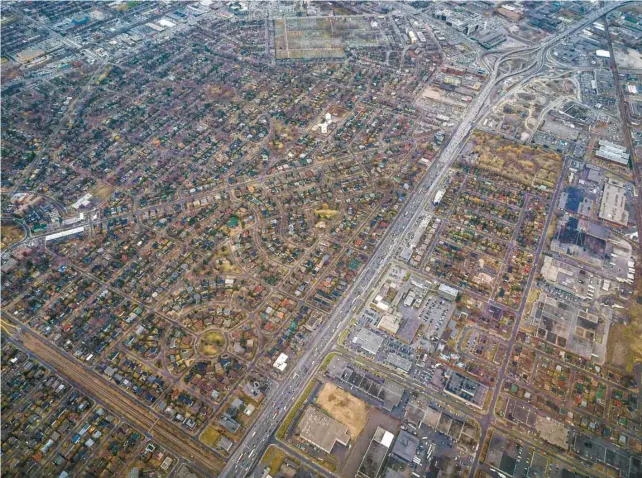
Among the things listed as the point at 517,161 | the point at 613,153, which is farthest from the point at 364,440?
the point at 613,153

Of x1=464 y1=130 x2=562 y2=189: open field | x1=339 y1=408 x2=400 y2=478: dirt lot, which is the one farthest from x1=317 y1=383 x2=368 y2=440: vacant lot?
x1=464 y1=130 x2=562 y2=189: open field

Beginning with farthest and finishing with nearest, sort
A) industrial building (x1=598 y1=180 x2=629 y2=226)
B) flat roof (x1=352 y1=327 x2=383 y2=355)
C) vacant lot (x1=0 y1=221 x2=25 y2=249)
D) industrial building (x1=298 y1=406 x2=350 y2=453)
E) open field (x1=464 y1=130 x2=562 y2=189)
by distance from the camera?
open field (x1=464 y1=130 x2=562 y2=189) → industrial building (x1=598 y1=180 x2=629 y2=226) → vacant lot (x1=0 y1=221 x2=25 y2=249) → flat roof (x1=352 y1=327 x2=383 y2=355) → industrial building (x1=298 y1=406 x2=350 y2=453)

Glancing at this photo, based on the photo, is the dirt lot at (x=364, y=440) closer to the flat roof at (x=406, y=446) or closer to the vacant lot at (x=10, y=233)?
the flat roof at (x=406, y=446)

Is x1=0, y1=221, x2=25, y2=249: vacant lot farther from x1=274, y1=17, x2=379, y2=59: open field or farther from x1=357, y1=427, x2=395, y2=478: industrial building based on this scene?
x1=274, y1=17, x2=379, y2=59: open field

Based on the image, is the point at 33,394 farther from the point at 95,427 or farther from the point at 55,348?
the point at 95,427

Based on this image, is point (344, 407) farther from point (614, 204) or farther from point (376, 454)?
point (614, 204)

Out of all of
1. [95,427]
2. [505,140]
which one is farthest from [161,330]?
[505,140]

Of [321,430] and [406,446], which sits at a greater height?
[406,446]

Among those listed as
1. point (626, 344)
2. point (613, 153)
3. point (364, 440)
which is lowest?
point (364, 440)

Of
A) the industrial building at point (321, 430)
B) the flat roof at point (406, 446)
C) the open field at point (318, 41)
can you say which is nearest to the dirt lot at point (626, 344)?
the flat roof at point (406, 446)
